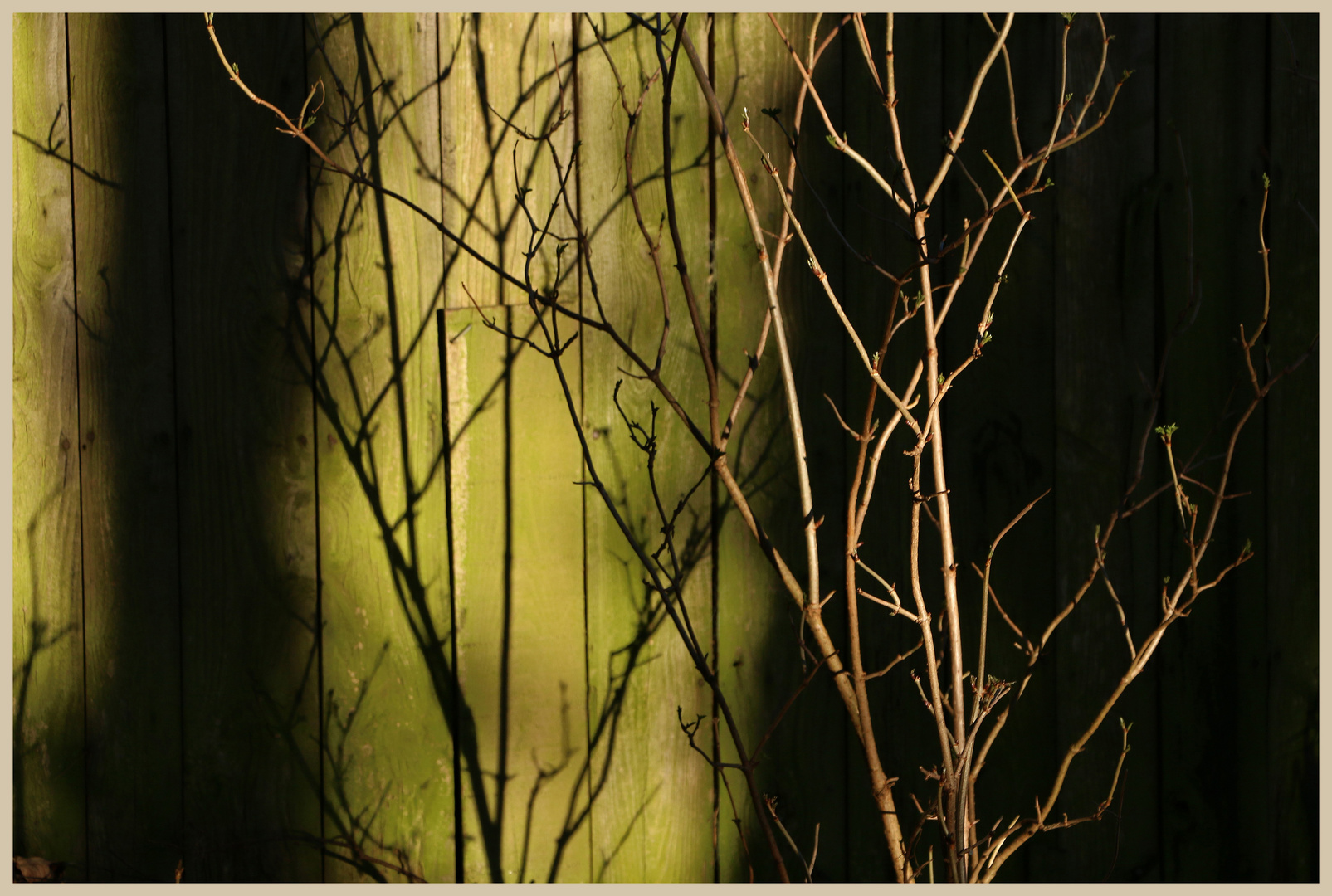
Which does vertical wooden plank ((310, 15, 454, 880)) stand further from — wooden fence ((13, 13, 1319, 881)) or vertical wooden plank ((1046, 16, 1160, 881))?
vertical wooden plank ((1046, 16, 1160, 881))

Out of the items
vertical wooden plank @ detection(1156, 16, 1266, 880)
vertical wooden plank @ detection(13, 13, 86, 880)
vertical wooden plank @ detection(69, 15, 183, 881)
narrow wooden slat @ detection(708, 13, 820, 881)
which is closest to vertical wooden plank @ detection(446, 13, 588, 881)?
narrow wooden slat @ detection(708, 13, 820, 881)

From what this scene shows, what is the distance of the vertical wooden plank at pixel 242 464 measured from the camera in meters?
1.63

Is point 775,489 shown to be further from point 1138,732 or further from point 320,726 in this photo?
point 320,726

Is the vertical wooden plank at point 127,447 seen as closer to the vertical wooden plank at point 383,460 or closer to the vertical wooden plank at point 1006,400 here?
the vertical wooden plank at point 383,460

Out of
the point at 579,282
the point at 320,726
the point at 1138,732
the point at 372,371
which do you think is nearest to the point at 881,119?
the point at 579,282

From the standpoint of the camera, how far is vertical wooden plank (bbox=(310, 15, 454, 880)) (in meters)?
1.60

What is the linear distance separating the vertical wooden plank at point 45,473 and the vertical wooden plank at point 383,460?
1.65ft

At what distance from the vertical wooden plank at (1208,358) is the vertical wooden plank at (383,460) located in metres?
1.26

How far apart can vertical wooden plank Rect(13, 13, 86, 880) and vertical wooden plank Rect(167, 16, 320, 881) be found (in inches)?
9.0

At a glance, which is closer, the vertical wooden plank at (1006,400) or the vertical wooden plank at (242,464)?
the vertical wooden plank at (1006,400)

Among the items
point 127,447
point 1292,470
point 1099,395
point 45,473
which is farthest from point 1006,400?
point 45,473

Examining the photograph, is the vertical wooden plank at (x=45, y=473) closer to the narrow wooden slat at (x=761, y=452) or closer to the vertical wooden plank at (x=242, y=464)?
the vertical wooden plank at (x=242, y=464)

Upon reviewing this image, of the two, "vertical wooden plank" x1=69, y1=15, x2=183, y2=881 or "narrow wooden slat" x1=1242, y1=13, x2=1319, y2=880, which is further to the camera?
"vertical wooden plank" x1=69, y1=15, x2=183, y2=881

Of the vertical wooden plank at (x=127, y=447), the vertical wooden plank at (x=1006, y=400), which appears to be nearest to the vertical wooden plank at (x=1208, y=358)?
the vertical wooden plank at (x=1006, y=400)
